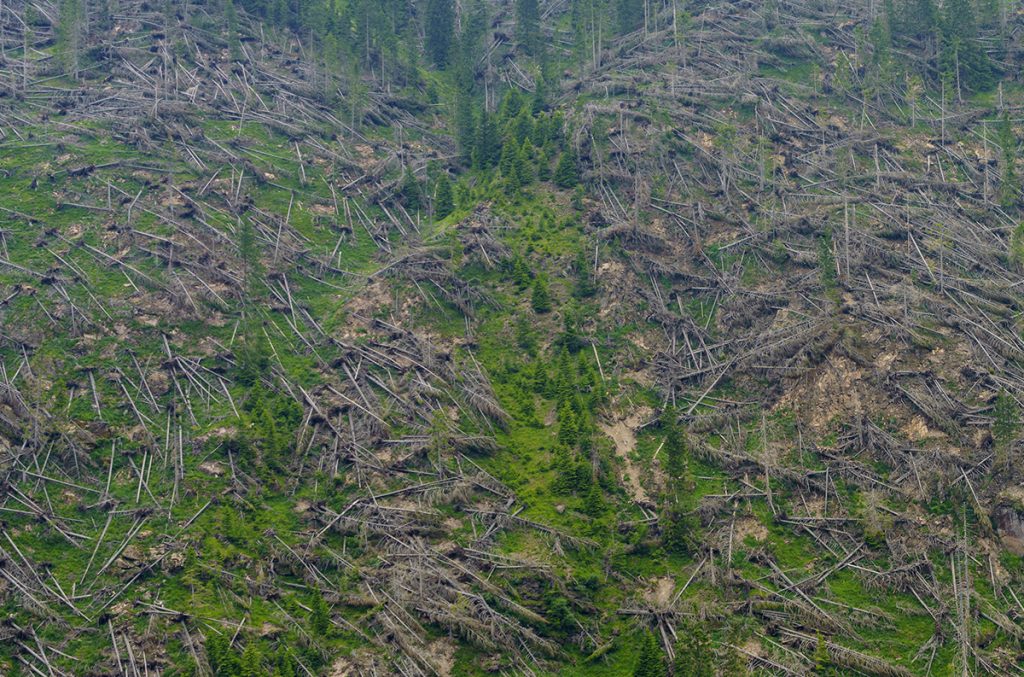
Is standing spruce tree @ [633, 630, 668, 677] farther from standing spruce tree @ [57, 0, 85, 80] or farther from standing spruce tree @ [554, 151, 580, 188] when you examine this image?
standing spruce tree @ [57, 0, 85, 80]

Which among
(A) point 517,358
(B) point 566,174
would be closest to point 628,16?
(B) point 566,174

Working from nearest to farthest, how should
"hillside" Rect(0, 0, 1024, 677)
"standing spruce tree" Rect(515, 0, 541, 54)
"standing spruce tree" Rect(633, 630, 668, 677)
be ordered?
"standing spruce tree" Rect(633, 630, 668, 677) < "hillside" Rect(0, 0, 1024, 677) < "standing spruce tree" Rect(515, 0, 541, 54)

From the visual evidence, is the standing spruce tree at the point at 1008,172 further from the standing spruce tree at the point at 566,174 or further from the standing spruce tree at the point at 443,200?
the standing spruce tree at the point at 443,200

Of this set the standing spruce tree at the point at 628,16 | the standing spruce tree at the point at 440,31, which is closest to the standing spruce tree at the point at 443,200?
the standing spruce tree at the point at 440,31

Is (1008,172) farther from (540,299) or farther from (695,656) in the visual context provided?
(695,656)

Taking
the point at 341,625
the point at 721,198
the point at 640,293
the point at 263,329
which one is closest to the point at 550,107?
the point at 721,198

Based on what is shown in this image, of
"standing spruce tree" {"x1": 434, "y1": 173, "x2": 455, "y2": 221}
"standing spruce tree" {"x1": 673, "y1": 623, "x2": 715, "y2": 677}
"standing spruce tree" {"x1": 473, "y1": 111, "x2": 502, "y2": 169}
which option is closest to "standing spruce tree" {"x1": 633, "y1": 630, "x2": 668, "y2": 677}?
"standing spruce tree" {"x1": 673, "y1": 623, "x2": 715, "y2": 677}
